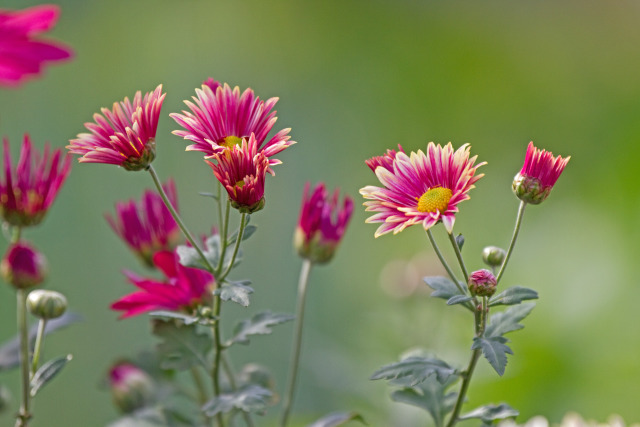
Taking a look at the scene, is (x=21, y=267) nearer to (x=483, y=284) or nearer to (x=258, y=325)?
(x=258, y=325)

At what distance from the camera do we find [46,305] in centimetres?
36

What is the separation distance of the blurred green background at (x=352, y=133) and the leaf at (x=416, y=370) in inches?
22.0

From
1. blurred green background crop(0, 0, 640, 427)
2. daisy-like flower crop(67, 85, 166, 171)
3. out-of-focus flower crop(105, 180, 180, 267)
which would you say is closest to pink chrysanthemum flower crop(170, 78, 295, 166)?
daisy-like flower crop(67, 85, 166, 171)

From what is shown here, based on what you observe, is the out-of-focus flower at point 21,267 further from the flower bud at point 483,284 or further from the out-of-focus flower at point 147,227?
the flower bud at point 483,284

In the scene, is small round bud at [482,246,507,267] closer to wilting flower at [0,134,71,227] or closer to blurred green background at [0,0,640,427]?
wilting flower at [0,134,71,227]

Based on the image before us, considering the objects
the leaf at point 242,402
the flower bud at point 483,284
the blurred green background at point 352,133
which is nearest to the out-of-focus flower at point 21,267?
the leaf at point 242,402

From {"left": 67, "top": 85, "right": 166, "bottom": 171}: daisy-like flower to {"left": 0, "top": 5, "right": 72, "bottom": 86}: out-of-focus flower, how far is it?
34mm

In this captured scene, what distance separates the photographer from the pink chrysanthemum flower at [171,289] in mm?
384

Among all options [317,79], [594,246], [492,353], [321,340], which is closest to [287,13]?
[317,79]

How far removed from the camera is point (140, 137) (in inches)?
12.6

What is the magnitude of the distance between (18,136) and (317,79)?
0.52 m

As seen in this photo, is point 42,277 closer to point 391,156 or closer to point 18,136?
point 391,156

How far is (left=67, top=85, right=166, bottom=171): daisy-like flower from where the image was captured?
313 millimetres

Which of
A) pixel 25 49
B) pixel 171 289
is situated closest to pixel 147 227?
pixel 171 289
